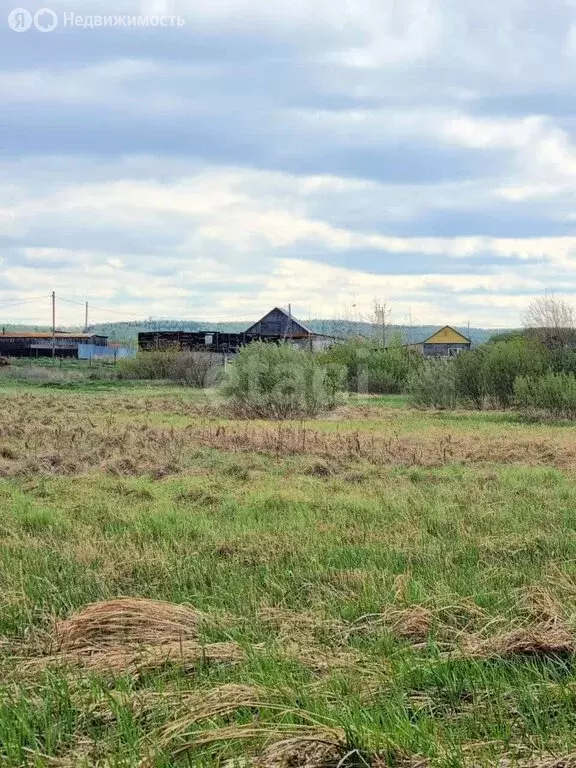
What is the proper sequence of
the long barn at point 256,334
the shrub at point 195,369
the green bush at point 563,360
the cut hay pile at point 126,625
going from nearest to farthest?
the cut hay pile at point 126,625 < the green bush at point 563,360 < the shrub at point 195,369 < the long barn at point 256,334

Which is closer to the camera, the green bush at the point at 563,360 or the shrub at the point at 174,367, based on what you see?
the green bush at the point at 563,360

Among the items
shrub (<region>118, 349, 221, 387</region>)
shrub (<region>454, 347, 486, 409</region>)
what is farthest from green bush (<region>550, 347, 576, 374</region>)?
shrub (<region>118, 349, 221, 387</region>)

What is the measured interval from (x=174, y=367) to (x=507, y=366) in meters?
25.6

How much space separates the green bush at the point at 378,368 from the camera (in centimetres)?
4631

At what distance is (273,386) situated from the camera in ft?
94.4

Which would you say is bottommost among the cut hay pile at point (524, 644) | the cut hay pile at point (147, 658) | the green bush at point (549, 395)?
the cut hay pile at point (147, 658)

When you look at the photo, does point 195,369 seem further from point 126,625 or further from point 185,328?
point 185,328

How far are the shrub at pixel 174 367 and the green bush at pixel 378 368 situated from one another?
24.1 feet

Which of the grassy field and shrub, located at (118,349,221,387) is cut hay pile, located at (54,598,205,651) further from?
shrub, located at (118,349,221,387)

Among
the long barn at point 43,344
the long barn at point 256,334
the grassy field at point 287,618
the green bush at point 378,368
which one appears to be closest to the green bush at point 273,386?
the grassy field at point 287,618

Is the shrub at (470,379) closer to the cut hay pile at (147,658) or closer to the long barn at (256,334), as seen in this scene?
the cut hay pile at (147,658)

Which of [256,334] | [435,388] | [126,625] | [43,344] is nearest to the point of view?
[126,625]

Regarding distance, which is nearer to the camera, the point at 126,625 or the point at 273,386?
the point at 126,625

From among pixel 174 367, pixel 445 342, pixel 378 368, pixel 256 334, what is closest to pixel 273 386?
pixel 378 368
